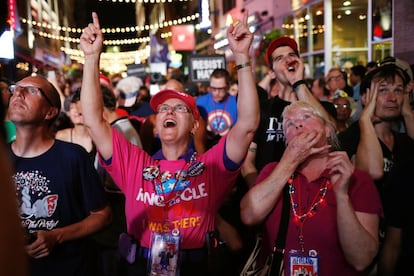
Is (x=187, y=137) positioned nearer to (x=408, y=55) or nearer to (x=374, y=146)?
(x=374, y=146)

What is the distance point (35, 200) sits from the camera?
2615 mm

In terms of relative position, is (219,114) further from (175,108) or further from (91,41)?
(91,41)

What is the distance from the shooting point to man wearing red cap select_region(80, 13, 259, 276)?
8.50 ft

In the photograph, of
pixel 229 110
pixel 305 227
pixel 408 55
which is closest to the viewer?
pixel 305 227

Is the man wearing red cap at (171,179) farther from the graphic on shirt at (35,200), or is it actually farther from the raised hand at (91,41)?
the graphic on shirt at (35,200)

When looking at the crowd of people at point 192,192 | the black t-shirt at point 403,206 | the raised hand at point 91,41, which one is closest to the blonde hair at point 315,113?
the crowd of people at point 192,192

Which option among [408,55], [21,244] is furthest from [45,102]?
[408,55]

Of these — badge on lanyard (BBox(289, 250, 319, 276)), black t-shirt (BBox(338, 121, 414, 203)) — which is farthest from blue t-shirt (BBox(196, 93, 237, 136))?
badge on lanyard (BBox(289, 250, 319, 276))

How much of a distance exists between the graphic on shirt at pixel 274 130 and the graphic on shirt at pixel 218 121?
2813 mm

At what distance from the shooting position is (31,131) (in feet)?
9.08

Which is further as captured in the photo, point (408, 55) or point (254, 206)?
point (408, 55)

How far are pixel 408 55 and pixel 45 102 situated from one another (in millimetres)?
4950

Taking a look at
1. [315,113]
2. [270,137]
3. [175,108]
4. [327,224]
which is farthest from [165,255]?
[270,137]

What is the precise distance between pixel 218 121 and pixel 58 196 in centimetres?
412
